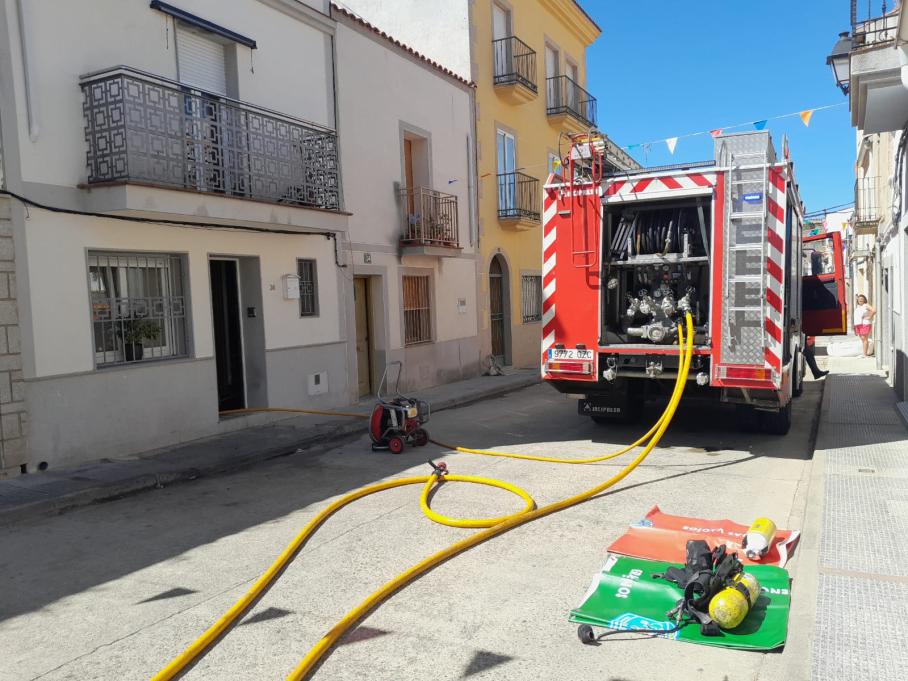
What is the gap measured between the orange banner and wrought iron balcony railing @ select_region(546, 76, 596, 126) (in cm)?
1757

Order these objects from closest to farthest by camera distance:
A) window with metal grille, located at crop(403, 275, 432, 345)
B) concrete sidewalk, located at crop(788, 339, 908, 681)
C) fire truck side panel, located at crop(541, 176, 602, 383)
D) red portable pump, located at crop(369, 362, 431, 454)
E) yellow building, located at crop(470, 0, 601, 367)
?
1. concrete sidewalk, located at crop(788, 339, 908, 681)
2. fire truck side panel, located at crop(541, 176, 602, 383)
3. red portable pump, located at crop(369, 362, 431, 454)
4. window with metal grille, located at crop(403, 275, 432, 345)
5. yellow building, located at crop(470, 0, 601, 367)

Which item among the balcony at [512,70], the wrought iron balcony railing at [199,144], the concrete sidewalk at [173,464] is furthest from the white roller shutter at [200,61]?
the balcony at [512,70]

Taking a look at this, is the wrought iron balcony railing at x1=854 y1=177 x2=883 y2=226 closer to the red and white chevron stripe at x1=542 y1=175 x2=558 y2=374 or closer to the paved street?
the paved street

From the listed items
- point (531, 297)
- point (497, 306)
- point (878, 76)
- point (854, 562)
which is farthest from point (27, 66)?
point (531, 297)

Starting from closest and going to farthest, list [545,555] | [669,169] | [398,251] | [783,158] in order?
1. [545,555]
2. [783,158]
3. [669,169]
4. [398,251]

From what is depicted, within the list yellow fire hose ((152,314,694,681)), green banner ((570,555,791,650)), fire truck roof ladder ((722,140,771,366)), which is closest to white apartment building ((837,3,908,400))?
fire truck roof ladder ((722,140,771,366))

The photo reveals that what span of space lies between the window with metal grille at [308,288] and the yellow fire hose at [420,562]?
14.8 feet

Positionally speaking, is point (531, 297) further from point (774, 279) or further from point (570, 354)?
point (774, 279)

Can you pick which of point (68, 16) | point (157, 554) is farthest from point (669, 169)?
point (68, 16)

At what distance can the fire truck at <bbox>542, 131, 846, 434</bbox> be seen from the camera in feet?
24.9

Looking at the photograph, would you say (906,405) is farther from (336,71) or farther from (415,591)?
(336,71)

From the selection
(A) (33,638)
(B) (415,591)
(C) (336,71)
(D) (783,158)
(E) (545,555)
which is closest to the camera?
(A) (33,638)

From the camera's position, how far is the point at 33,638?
4.05 meters

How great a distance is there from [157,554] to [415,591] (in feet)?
7.01
